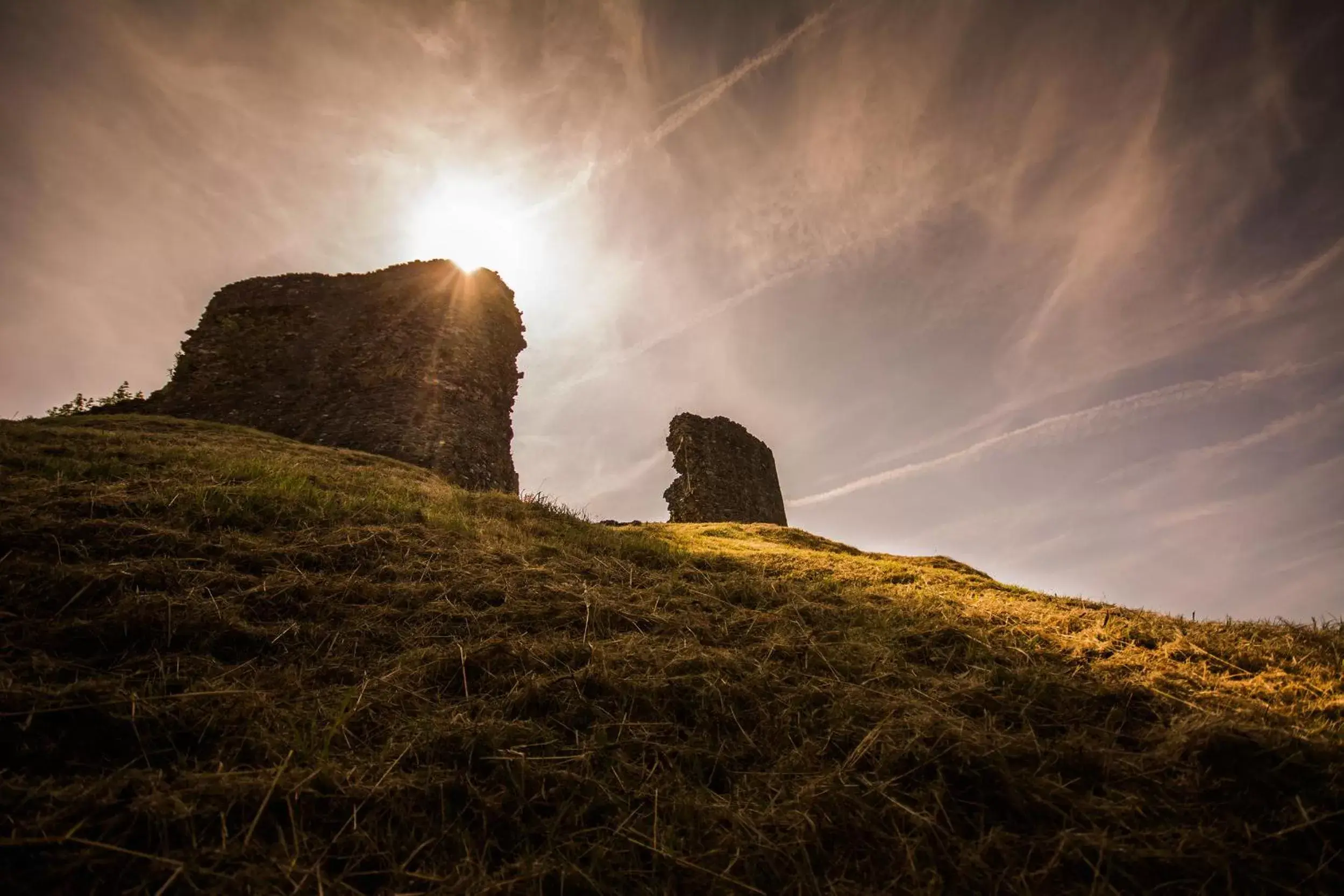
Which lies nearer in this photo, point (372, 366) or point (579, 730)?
point (579, 730)

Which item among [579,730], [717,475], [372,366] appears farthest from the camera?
[717,475]

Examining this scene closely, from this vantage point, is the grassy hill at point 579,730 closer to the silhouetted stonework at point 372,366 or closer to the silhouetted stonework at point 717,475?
the silhouetted stonework at point 372,366

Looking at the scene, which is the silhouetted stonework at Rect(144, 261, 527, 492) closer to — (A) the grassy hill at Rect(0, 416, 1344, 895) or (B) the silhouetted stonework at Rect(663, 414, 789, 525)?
(B) the silhouetted stonework at Rect(663, 414, 789, 525)

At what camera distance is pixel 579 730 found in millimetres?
2023

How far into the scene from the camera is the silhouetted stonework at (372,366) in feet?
36.0

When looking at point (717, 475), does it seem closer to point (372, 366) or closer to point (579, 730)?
point (372, 366)

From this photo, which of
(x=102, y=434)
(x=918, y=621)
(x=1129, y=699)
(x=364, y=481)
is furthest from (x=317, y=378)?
(x=1129, y=699)

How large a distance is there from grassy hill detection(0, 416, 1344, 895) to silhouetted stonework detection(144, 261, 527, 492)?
7.57 metres

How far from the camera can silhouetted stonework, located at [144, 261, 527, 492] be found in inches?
432

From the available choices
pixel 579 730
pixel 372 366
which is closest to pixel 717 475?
pixel 372 366

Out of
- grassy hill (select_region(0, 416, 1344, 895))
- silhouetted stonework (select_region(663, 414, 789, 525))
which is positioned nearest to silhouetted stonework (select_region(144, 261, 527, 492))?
silhouetted stonework (select_region(663, 414, 789, 525))

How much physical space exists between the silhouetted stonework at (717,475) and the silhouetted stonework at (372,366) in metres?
5.94

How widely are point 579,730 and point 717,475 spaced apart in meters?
15.6

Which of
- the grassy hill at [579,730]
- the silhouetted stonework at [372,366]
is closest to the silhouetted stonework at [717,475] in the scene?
the silhouetted stonework at [372,366]
